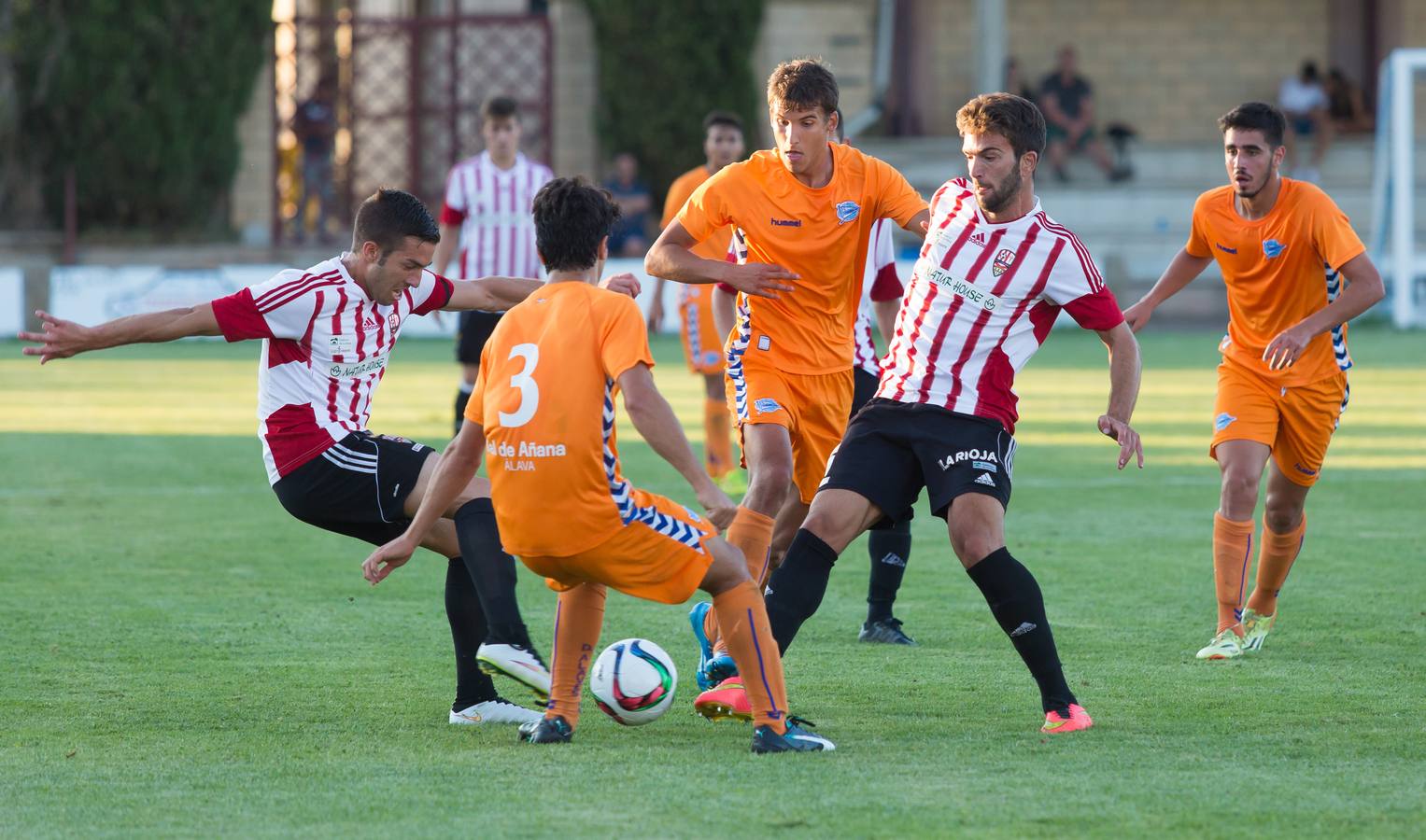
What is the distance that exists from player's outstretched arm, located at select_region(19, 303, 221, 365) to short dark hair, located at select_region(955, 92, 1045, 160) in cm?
222

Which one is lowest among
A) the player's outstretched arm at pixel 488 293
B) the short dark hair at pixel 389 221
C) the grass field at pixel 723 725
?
the grass field at pixel 723 725

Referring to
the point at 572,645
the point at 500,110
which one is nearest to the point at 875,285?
the point at 572,645

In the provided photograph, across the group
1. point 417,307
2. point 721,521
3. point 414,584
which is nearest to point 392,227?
point 417,307

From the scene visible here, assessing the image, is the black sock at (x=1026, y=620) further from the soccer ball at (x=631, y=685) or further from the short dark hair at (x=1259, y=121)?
the short dark hair at (x=1259, y=121)

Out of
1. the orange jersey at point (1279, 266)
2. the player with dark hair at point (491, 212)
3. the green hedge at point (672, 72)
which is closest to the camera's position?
the orange jersey at point (1279, 266)

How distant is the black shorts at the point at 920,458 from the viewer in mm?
5461

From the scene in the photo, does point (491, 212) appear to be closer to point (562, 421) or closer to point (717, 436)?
point (717, 436)

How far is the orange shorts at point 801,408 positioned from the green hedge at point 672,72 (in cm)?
2036

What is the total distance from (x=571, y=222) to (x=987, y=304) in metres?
1.34

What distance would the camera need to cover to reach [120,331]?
17.2ft

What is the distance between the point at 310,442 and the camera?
570 cm

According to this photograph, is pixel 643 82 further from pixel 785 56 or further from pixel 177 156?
pixel 177 156

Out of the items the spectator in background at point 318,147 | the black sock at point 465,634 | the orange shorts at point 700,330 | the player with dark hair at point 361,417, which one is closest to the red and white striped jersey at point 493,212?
the orange shorts at point 700,330

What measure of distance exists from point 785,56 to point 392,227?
23.4 m
